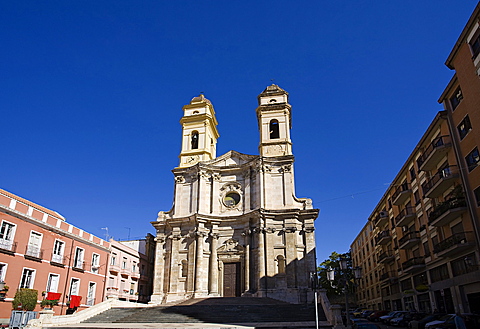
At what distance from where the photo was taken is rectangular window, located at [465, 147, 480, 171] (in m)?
20.4

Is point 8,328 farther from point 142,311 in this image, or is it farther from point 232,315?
point 232,315

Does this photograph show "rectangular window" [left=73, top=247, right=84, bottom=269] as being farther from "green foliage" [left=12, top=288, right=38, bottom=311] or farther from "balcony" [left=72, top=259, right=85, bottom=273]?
"green foliage" [left=12, top=288, right=38, bottom=311]

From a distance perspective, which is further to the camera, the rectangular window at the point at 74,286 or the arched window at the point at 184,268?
the arched window at the point at 184,268

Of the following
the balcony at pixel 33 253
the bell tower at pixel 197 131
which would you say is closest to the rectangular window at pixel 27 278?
the balcony at pixel 33 253

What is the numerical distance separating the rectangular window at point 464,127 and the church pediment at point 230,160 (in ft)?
59.5

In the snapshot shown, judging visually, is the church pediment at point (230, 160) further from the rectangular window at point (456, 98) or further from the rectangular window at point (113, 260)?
the rectangular window at point (456, 98)

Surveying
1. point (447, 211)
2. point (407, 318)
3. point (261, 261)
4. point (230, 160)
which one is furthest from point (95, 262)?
point (447, 211)

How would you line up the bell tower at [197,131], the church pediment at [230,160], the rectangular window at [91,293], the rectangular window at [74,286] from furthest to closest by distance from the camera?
the bell tower at [197,131] < the church pediment at [230,160] < the rectangular window at [91,293] < the rectangular window at [74,286]

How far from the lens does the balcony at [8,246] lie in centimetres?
2091

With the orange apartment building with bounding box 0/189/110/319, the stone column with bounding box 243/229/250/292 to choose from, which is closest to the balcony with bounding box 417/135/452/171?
the stone column with bounding box 243/229/250/292

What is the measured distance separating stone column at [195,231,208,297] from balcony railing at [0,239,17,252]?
13748 mm

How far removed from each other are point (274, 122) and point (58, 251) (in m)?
22.2

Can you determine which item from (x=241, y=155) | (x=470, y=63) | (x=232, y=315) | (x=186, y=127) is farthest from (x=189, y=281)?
(x=470, y=63)

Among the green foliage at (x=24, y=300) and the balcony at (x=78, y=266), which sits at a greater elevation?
the balcony at (x=78, y=266)
